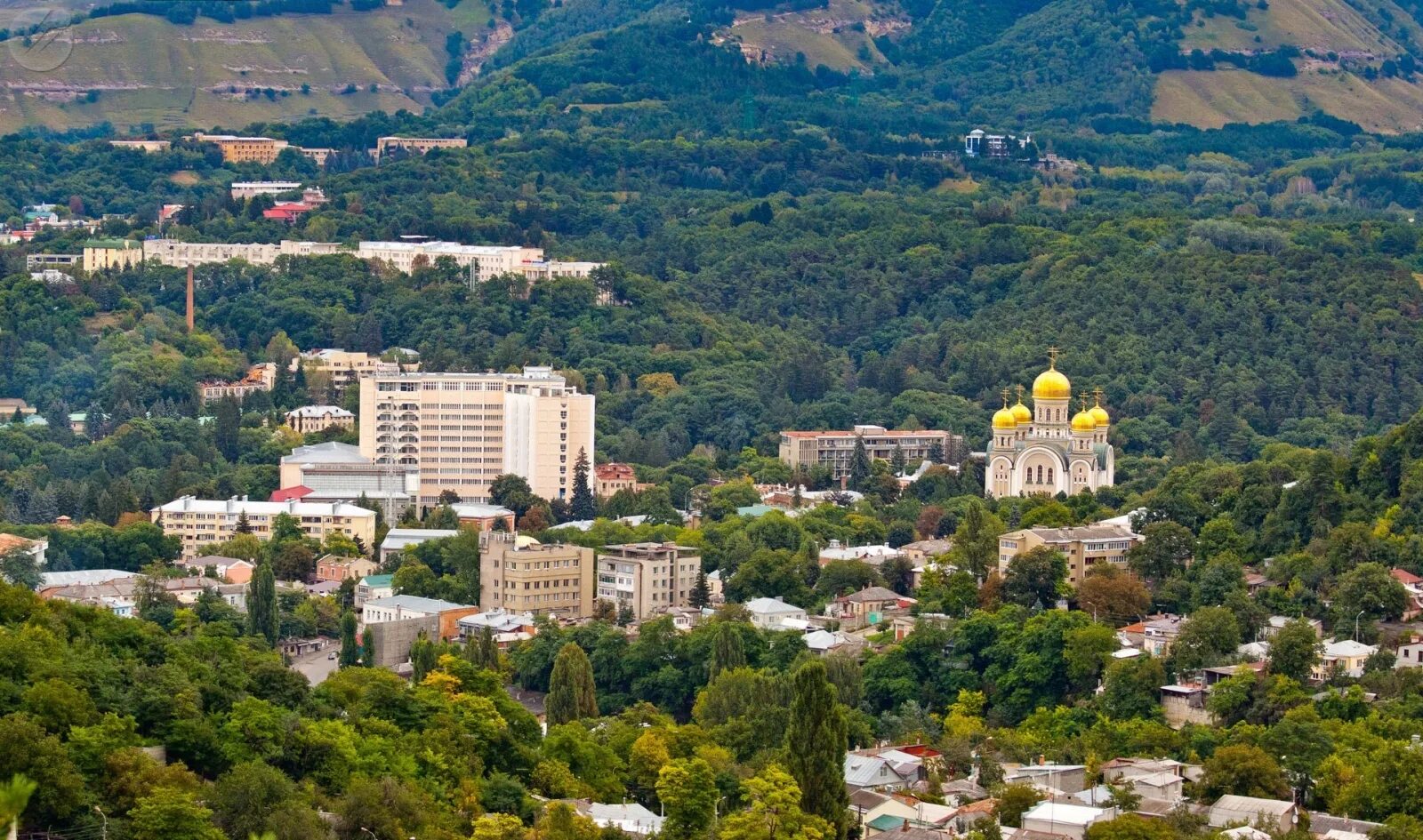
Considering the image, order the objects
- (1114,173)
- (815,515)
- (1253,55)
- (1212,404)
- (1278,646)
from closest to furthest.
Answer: (1278,646) → (815,515) → (1212,404) → (1114,173) → (1253,55)

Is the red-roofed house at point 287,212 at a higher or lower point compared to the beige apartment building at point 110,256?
higher

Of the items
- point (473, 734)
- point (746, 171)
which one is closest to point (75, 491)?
point (473, 734)

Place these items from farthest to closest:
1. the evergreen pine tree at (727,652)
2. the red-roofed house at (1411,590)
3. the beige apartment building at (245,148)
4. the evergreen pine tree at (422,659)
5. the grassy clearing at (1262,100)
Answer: the grassy clearing at (1262,100), the beige apartment building at (245,148), the evergreen pine tree at (727,652), the red-roofed house at (1411,590), the evergreen pine tree at (422,659)

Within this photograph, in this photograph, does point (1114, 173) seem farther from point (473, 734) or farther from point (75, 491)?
point (473, 734)

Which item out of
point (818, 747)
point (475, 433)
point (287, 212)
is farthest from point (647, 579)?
point (287, 212)

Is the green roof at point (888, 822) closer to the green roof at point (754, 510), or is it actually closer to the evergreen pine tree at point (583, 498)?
the green roof at point (754, 510)

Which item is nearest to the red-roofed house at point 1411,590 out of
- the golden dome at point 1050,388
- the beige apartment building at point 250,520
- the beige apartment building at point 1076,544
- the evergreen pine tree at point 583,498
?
the beige apartment building at point 1076,544
